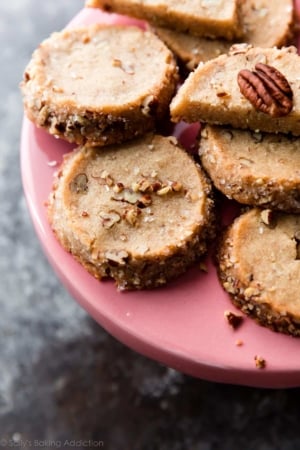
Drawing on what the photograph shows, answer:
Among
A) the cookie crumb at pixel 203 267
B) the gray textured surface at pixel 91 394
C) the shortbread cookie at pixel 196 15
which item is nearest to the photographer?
the cookie crumb at pixel 203 267

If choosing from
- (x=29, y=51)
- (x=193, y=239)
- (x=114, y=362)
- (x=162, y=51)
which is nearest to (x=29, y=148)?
(x=162, y=51)

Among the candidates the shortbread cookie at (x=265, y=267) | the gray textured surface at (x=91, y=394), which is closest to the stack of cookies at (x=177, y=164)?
the shortbread cookie at (x=265, y=267)

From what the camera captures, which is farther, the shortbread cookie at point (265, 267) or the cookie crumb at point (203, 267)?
the cookie crumb at point (203, 267)

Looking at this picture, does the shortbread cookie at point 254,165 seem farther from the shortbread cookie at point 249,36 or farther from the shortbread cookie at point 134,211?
the shortbread cookie at point 249,36

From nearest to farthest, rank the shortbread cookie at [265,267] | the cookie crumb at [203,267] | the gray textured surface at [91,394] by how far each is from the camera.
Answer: the shortbread cookie at [265,267]
the cookie crumb at [203,267]
the gray textured surface at [91,394]

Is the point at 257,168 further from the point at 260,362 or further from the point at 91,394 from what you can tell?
the point at 91,394

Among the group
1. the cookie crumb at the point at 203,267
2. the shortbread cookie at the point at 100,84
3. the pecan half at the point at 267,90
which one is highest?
the pecan half at the point at 267,90

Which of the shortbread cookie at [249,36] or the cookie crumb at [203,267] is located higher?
the shortbread cookie at [249,36]
